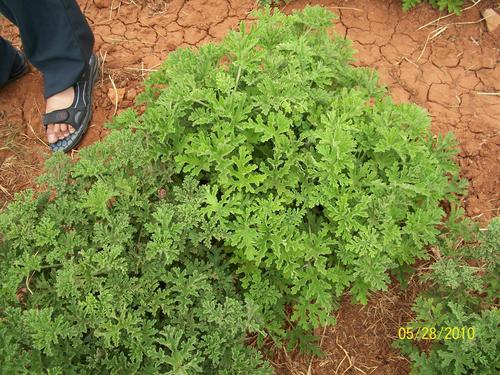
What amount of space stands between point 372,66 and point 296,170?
6.24 ft

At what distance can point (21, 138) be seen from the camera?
406 cm

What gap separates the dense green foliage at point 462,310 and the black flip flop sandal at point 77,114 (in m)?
2.92

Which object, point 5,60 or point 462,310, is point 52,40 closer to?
point 5,60

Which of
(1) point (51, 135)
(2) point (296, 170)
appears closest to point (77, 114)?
(1) point (51, 135)

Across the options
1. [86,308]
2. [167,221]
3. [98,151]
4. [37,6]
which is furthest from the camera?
[37,6]

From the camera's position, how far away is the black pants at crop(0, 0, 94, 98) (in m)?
3.43

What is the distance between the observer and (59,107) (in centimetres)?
397

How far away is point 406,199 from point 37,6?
2874 mm

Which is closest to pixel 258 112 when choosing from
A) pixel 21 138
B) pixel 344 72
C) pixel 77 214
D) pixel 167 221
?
pixel 344 72

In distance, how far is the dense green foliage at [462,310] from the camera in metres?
2.61

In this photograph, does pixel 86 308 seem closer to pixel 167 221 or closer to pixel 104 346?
pixel 104 346

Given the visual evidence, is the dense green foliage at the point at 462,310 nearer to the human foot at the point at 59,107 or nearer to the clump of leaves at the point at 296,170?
the clump of leaves at the point at 296,170
